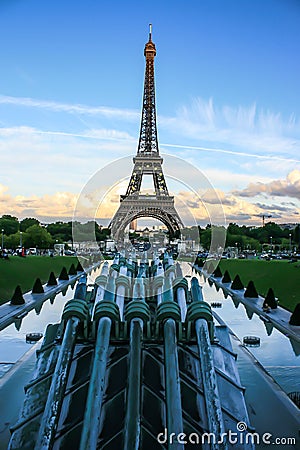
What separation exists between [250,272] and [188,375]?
83.3ft

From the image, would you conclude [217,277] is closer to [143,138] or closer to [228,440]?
[143,138]

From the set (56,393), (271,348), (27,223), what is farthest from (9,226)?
(56,393)

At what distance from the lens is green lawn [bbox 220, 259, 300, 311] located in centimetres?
1950

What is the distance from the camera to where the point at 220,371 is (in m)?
5.88

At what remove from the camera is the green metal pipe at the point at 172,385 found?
414 centimetres

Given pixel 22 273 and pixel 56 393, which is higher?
pixel 56 393

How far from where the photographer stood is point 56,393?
461 cm

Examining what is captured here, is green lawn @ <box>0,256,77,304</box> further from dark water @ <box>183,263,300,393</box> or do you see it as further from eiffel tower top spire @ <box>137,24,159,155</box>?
eiffel tower top spire @ <box>137,24,159,155</box>

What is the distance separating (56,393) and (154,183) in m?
41.2

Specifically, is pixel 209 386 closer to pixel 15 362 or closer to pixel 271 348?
pixel 15 362

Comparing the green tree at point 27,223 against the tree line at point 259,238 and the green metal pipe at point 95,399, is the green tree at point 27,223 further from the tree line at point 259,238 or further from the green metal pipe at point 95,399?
the green metal pipe at point 95,399

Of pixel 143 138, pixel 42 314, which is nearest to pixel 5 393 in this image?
pixel 42 314

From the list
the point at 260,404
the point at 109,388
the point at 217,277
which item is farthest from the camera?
the point at 217,277

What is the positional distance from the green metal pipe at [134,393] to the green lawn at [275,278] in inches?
502
